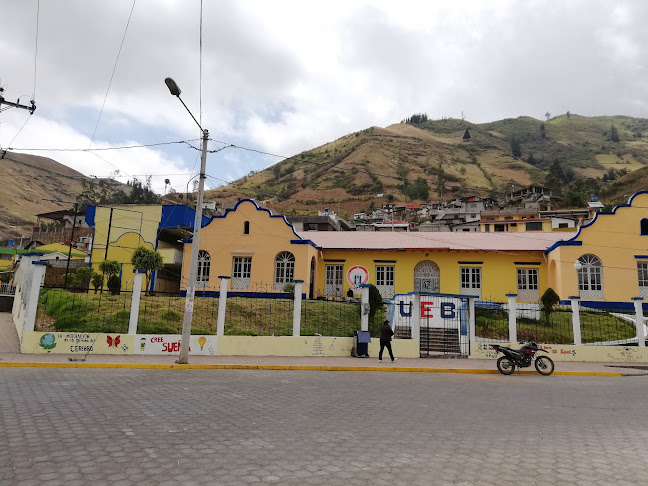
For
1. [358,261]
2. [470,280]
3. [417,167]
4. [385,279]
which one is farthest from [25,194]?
[470,280]

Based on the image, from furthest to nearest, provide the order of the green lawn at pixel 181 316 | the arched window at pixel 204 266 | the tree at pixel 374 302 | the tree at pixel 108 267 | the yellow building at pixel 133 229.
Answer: the yellow building at pixel 133 229 < the arched window at pixel 204 266 < the tree at pixel 108 267 < the tree at pixel 374 302 < the green lawn at pixel 181 316

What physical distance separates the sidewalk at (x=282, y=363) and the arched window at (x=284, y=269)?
13.5 m

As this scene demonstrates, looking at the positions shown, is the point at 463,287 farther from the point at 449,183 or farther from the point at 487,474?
the point at 449,183

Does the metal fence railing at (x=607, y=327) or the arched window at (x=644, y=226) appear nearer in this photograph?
the metal fence railing at (x=607, y=327)

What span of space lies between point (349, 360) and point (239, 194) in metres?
112

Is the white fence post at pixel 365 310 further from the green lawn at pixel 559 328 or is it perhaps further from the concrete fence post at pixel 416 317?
the green lawn at pixel 559 328

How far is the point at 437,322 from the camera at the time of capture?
19469 millimetres

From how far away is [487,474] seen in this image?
4477 mm

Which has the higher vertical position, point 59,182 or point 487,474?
point 59,182

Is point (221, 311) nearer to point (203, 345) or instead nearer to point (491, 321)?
point (203, 345)

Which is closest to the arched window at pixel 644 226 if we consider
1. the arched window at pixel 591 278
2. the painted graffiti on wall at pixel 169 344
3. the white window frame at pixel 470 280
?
the arched window at pixel 591 278

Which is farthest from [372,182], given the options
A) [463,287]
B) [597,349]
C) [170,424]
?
[170,424]

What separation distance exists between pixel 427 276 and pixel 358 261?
4.91 metres

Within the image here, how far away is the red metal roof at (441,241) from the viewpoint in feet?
95.3
